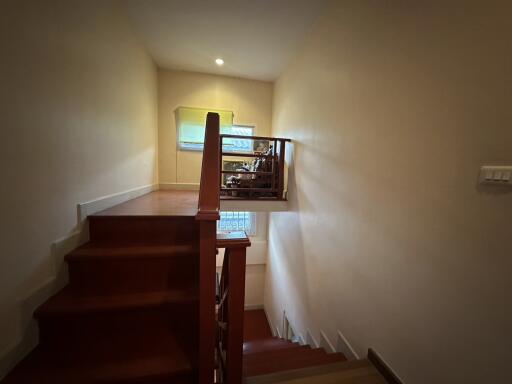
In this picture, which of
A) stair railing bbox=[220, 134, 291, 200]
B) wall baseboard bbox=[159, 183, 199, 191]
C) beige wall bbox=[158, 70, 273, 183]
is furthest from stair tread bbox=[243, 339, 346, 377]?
beige wall bbox=[158, 70, 273, 183]

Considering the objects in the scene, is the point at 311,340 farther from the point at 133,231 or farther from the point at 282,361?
the point at 133,231

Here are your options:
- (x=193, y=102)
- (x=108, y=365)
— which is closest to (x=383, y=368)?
(x=108, y=365)

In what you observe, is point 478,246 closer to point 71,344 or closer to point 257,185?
point 71,344

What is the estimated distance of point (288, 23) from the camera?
262cm

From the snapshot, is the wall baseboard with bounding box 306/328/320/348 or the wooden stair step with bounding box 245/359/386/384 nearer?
the wooden stair step with bounding box 245/359/386/384

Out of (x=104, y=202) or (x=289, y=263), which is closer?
(x=104, y=202)

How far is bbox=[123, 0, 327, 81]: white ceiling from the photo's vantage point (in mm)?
2359

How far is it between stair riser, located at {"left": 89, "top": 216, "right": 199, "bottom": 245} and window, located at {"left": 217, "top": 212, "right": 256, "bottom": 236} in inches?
128

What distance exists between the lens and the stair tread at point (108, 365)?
1058 mm

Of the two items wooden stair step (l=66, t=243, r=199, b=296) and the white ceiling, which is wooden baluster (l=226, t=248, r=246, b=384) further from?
the white ceiling

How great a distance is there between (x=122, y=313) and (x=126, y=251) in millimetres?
391

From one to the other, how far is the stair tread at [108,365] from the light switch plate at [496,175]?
165 cm

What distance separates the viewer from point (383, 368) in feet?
4.58

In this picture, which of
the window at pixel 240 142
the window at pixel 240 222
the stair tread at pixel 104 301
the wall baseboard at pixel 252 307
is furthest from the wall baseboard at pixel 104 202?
the wall baseboard at pixel 252 307
